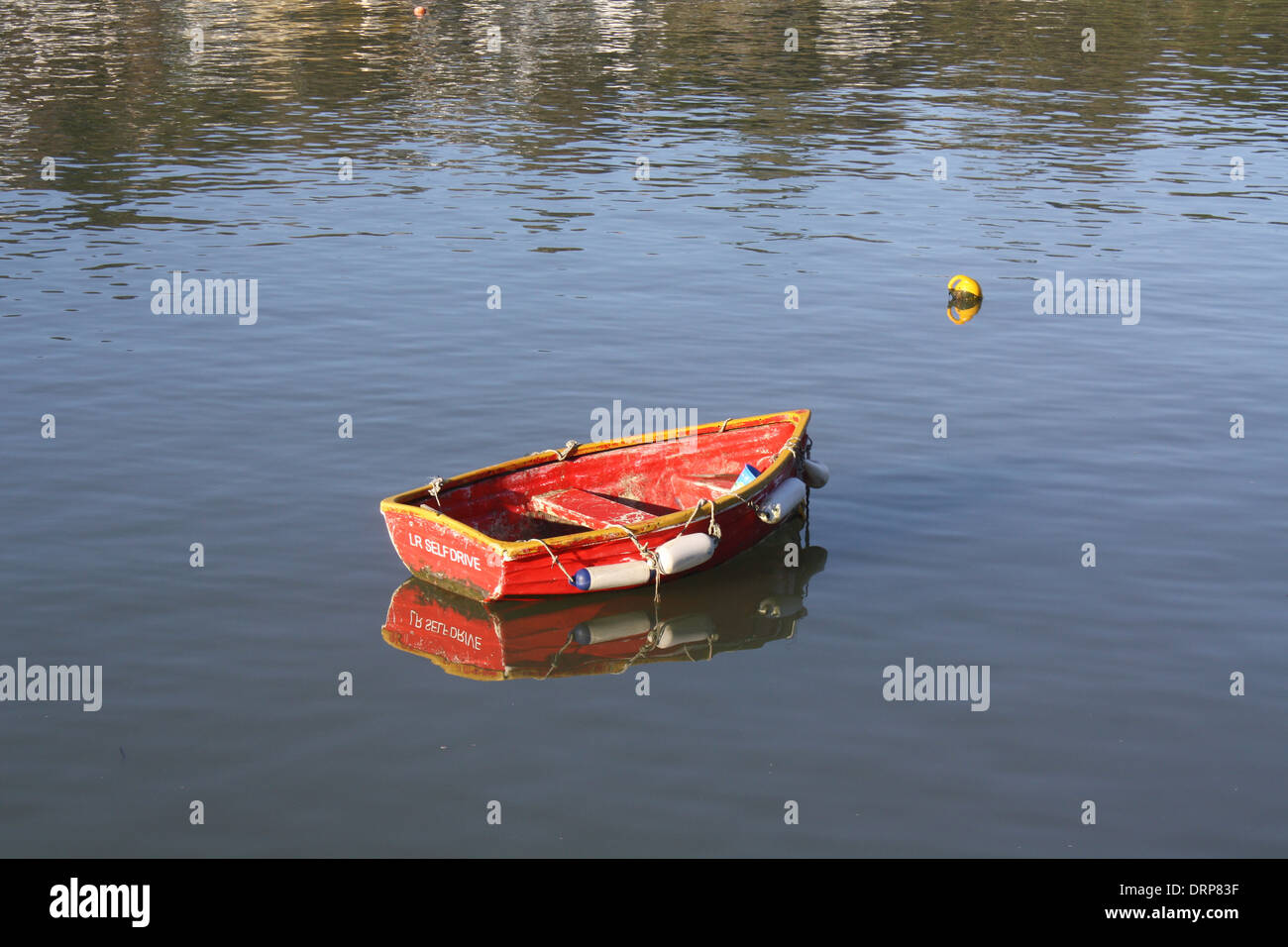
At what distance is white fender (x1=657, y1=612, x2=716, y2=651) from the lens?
16.6 meters

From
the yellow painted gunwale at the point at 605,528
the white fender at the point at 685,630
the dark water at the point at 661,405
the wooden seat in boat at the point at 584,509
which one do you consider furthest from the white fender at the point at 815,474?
the white fender at the point at 685,630

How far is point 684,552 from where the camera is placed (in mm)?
16969

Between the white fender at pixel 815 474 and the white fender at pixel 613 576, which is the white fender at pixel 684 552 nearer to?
the white fender at pixel 613 576

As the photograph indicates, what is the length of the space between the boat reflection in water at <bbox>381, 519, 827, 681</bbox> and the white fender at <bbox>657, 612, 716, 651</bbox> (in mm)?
11

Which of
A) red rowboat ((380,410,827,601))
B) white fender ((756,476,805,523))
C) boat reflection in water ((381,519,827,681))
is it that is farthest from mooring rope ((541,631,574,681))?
white fender ((756,476,805,523))

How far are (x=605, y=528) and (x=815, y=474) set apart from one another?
3.73m

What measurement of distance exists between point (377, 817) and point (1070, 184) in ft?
108

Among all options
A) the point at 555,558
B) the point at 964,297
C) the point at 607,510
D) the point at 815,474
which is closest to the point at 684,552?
the point at 555,558

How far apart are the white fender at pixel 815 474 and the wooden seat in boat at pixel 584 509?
85.8 inches

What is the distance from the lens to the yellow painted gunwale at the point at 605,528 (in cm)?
1652

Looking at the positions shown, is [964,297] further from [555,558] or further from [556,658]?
[556,658]

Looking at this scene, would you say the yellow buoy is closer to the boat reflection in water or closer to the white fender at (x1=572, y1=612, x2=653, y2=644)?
the boat reflection in water
